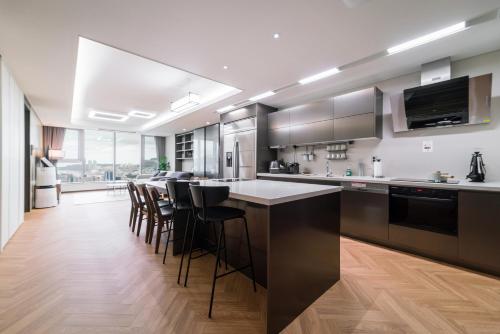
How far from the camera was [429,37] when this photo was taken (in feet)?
7.52

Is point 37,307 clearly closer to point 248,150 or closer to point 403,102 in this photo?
point 248,150

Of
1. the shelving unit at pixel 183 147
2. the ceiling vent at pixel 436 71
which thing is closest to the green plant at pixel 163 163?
the shelving unit at pixel 183 147

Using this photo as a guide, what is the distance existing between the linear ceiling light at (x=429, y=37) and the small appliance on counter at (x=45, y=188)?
27.4 feet

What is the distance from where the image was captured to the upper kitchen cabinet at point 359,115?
3.32 meters

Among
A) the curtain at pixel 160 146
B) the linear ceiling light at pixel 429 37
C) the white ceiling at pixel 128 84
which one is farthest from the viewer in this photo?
the curtain at pixel 160 146

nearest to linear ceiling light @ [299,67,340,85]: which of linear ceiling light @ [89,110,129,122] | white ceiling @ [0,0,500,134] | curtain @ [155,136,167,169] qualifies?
white ceiling @ [0,0,500,134]

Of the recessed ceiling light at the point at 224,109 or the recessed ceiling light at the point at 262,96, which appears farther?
the recessed ceiling light at the point at 224,109

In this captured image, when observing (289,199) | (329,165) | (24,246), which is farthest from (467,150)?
(24,246)

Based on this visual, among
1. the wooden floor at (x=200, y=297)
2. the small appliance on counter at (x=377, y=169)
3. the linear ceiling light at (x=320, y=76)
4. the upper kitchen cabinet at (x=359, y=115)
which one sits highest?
the linear ceiling light at (x=320, y=76)

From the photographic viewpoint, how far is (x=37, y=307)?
1715 millimetres

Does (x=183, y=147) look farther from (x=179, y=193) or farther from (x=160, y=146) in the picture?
(x=179, y=193)

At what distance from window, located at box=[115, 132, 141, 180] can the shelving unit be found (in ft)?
6.13

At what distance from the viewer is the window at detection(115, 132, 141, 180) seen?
9.60 metres

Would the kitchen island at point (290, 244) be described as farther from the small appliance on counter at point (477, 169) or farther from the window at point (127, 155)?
the window at point (127, 155)
